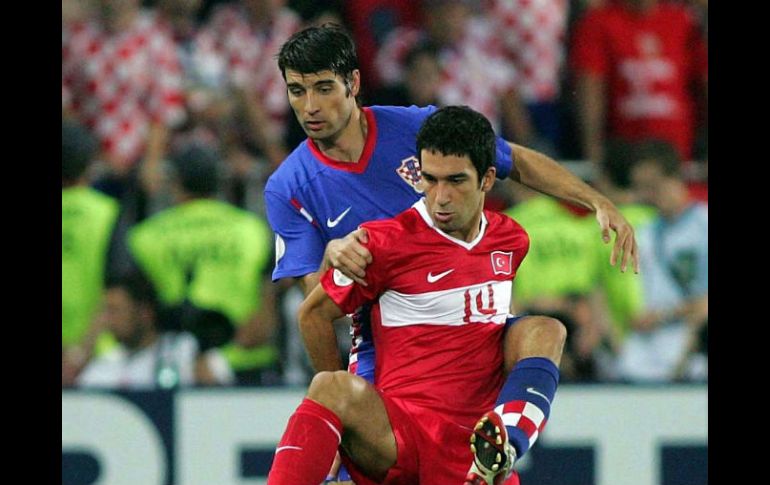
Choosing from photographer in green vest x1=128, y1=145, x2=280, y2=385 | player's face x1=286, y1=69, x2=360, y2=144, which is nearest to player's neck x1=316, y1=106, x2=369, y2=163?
player's face x1=286, y1=69, x2=360, y2=144

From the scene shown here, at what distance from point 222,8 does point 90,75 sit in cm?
92

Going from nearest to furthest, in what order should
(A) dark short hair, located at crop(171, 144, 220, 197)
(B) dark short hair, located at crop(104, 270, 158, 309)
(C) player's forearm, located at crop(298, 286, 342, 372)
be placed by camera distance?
1. (C) player's forearm, located at crop(298, 286, 342, 372)
2. (B) dark short hair, located at crop(104, 270, 158, 309)
3. (A) dark short hair, located at crop(171, 144, 220, 197)

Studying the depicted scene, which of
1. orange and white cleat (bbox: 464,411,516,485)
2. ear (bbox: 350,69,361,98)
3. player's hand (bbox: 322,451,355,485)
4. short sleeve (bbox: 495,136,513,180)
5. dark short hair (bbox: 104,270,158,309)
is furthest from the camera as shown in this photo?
dark short hair (bbox: 104,270,158,309)

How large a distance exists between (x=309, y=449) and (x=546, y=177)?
4.90 ft

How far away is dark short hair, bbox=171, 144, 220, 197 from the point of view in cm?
830

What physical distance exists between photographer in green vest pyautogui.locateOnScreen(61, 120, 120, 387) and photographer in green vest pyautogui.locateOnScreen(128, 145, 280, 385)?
0.56ft

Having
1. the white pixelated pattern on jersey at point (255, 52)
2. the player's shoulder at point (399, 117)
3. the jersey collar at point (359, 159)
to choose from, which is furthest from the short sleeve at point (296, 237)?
the white pixelated pattern on jersey at point (255, 52)

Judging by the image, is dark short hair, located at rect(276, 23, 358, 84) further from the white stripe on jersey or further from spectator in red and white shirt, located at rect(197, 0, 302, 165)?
spectator in red and white shirt, located at rect(197, 0, 302, 165)

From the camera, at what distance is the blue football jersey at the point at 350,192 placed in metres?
5.38

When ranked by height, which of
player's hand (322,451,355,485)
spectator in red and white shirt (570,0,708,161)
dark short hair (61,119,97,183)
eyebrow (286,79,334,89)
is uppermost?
spectator in red and white shirt (570,0,708,161)

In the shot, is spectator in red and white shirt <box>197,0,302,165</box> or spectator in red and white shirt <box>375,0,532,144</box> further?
spectator in red and white shirt <box>375,0,532,144</box>

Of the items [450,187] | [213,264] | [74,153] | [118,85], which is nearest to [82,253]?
[74,153]

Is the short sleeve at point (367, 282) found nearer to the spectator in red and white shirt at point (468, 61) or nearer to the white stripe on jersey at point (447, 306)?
the white stripe on jersey at point (447, 306)

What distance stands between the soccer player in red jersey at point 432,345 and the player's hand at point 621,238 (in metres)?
0.29
